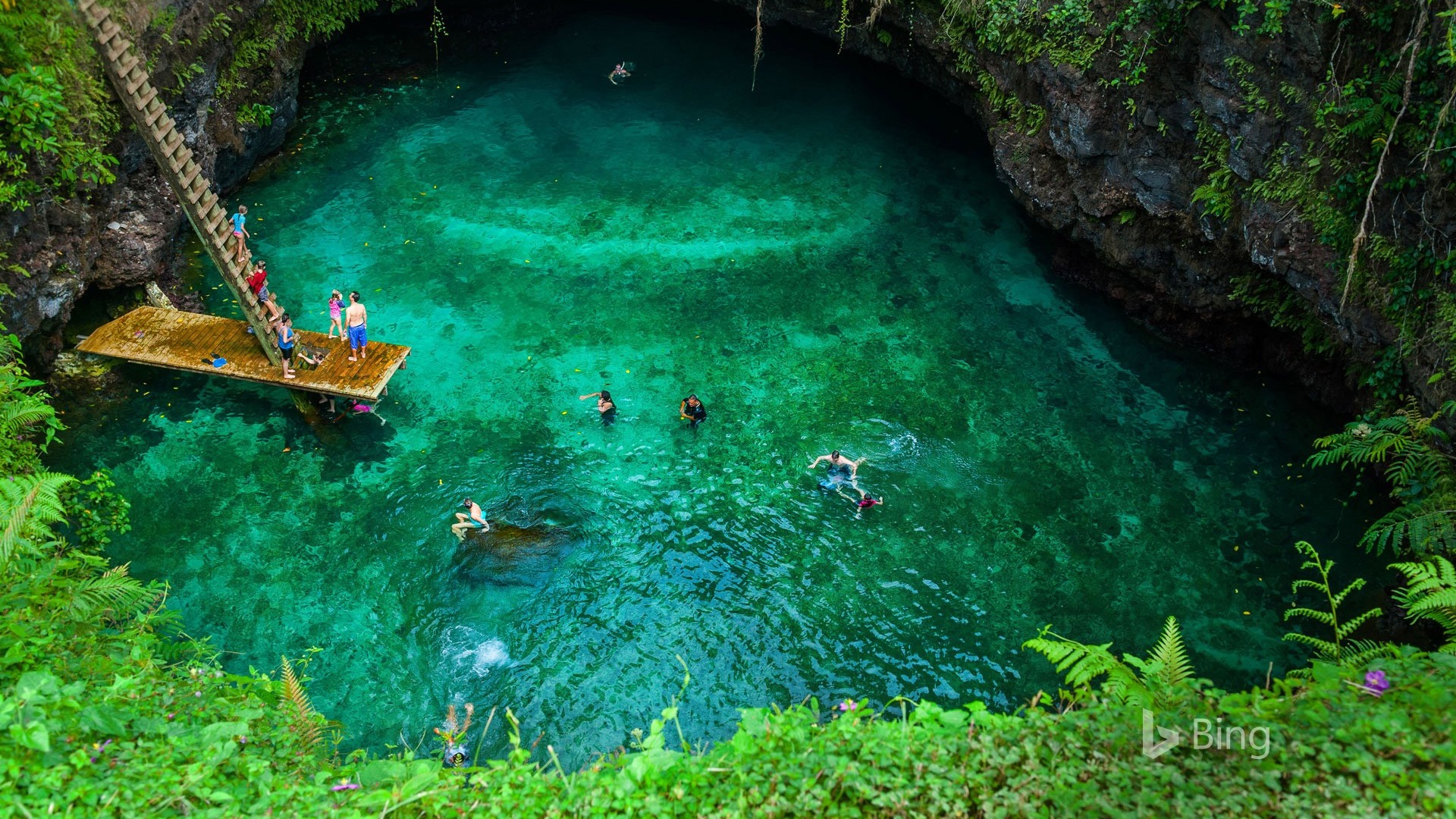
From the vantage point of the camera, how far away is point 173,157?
11.7 metres

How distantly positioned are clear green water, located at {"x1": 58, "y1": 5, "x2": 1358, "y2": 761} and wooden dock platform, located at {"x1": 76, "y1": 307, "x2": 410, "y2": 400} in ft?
2.36

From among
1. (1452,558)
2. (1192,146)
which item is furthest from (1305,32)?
(1452,558)

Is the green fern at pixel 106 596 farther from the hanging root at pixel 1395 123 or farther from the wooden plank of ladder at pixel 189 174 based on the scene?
the hanging root at pixel 1395 123

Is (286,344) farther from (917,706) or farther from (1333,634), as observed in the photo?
(1333,634)

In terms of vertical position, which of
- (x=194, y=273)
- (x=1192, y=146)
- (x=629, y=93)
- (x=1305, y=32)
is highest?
(x=1305, y=32)

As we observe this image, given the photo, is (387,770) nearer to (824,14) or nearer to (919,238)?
(919,238)

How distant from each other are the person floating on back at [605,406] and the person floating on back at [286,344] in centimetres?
432

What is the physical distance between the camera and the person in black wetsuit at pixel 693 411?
13359 millimetres

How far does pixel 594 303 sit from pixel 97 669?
993cm

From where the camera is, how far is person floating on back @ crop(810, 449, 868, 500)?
12.7 m

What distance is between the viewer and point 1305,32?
11.0m

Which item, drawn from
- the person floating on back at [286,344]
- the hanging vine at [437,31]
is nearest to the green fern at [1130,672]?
the person floating on back at [286,344]

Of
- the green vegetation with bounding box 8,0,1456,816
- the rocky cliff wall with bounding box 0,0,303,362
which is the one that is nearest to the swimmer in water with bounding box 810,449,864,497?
the green vegetation with bounding box 8,0,1456,816

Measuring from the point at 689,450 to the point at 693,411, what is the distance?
0.61 m
